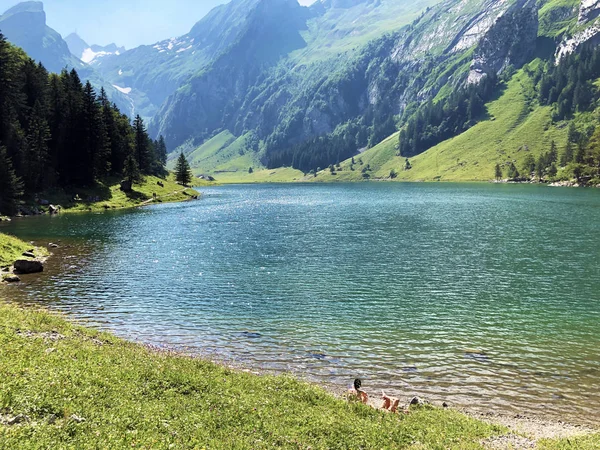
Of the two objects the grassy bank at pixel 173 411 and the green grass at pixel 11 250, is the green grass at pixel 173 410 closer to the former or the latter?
the grassy bank at pixel 173 411

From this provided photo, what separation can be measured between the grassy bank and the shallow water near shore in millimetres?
5430

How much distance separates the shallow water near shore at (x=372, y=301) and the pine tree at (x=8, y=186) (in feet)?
59.9

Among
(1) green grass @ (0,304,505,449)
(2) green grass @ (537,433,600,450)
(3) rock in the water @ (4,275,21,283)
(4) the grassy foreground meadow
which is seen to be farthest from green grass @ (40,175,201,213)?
(2) green grass @ (537,433,600,450)

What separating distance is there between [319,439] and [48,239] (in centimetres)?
7637

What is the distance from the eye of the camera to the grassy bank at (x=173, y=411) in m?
14.2

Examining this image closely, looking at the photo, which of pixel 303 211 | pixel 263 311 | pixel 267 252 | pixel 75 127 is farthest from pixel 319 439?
pixel 75 127

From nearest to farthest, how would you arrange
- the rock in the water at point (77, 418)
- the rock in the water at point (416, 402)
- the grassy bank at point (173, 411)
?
the grassy bank at point (173, 411) → the rock in the water at point (77, 418) → the rock in the water at point (416, 402)

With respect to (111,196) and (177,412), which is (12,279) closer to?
(177,412)

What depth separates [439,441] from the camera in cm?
1756

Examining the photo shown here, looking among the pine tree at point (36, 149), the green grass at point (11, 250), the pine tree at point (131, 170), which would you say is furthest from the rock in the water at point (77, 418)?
the pine tree at point (131, 170)

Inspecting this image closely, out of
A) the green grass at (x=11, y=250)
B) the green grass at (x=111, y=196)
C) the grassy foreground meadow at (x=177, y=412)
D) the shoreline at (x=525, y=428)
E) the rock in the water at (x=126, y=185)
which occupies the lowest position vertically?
the shoreline at (x=525, y=428)

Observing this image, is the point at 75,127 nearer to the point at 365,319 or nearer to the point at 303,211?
the point at 303,211

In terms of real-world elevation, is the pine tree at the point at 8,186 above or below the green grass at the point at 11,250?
above

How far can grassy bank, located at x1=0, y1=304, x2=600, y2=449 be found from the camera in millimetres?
14164
